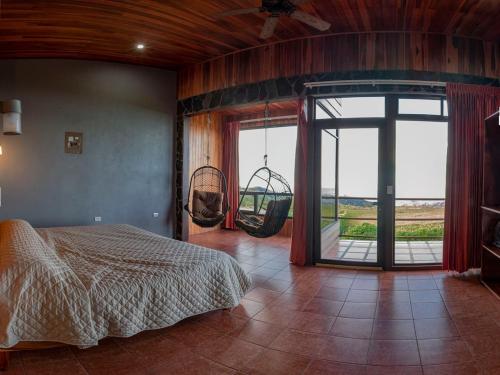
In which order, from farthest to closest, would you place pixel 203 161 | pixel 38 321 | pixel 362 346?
pixel 203 161, pixel 362 346, pixel 38 321

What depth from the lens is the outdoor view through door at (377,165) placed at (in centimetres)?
389

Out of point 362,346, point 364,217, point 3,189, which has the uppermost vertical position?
point 3,189

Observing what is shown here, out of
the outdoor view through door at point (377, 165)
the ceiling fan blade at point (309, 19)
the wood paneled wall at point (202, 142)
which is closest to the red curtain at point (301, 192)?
the outdoor view through door at point (377, 165)

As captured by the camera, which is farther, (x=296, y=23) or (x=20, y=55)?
(x=20, y=55)

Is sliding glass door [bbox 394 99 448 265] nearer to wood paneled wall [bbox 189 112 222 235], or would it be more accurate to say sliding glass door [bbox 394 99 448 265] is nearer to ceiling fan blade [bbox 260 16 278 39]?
ceiling fan blade [bbox 260 16 278 39]

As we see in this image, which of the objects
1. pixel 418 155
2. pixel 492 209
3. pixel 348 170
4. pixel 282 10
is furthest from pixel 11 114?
pixel 492 209

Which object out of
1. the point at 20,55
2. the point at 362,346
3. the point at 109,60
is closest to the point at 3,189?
the point at 20,55

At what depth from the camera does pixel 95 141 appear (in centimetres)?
471

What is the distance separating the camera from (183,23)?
355 cm

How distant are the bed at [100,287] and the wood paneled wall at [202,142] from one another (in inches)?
150

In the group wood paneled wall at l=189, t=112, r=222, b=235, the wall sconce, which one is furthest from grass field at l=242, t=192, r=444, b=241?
the wall sconce

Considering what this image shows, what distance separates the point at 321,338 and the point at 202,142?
5134 millimetres

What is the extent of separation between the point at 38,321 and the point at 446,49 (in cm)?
467

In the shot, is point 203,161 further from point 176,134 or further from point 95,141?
point 95,141
